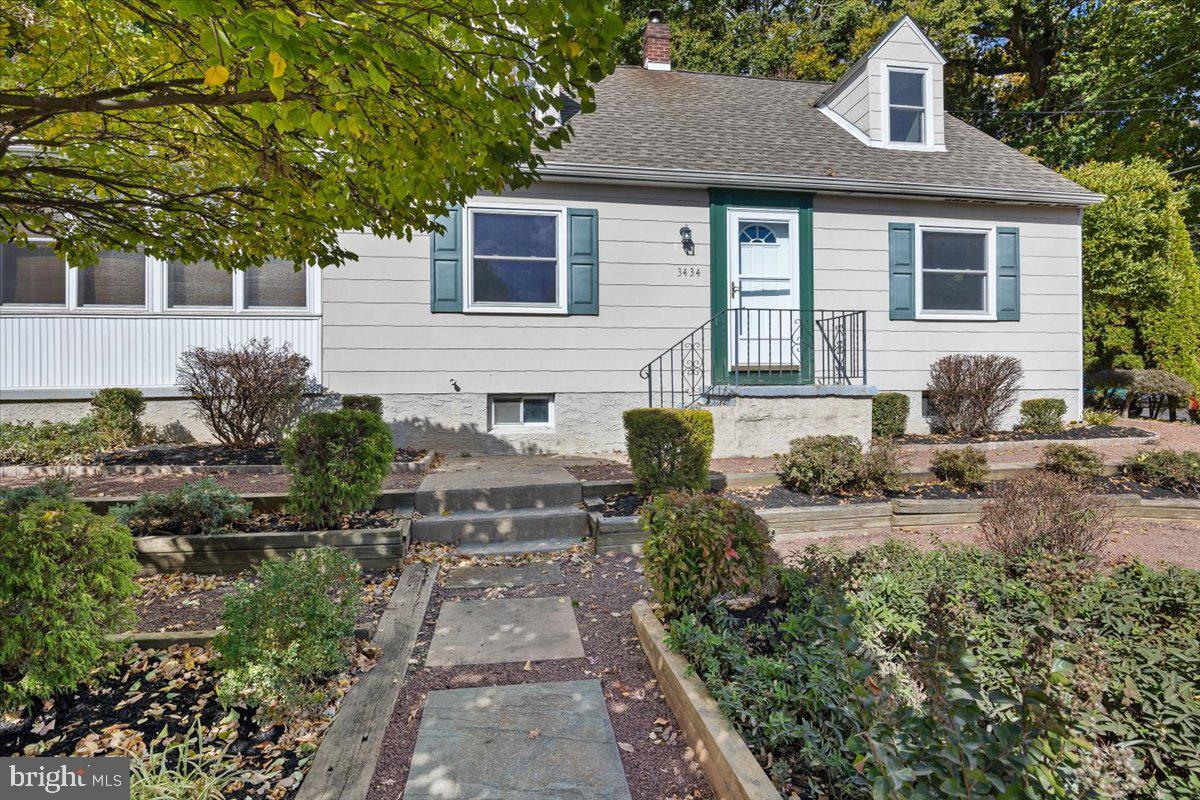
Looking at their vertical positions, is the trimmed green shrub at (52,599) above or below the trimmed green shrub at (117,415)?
below

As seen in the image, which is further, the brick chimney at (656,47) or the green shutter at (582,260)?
the brick chimney at (656,47)

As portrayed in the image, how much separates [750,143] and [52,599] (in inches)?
370

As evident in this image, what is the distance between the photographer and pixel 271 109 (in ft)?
8.08

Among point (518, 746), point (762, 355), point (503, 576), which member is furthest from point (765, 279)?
point (518, 746)

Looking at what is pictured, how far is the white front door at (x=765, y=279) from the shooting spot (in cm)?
844

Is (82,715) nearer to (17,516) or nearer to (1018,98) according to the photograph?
(17,516)

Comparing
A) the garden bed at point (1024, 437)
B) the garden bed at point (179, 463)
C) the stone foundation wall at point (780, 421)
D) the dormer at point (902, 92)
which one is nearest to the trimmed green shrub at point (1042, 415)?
the garden bed at point (1024, 437)

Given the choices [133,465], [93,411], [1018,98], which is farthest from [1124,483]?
[1018,98]

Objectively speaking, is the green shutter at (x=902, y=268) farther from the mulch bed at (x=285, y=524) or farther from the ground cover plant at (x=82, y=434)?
the ground cover plant at (x=82, y=434)

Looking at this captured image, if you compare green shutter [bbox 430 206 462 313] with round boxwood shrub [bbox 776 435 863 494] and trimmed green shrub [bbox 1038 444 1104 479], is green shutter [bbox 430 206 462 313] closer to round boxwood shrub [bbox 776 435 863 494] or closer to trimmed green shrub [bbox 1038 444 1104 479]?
round boxwood shrub [bbox 776 435 863 494]

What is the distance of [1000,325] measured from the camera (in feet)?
29.5

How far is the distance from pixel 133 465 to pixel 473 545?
12.9 ft

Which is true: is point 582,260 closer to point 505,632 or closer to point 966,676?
point 505,632

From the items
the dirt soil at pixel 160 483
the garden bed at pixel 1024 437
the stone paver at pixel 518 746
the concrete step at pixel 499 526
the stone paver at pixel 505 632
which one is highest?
the garden bed at pixel 1024 437
